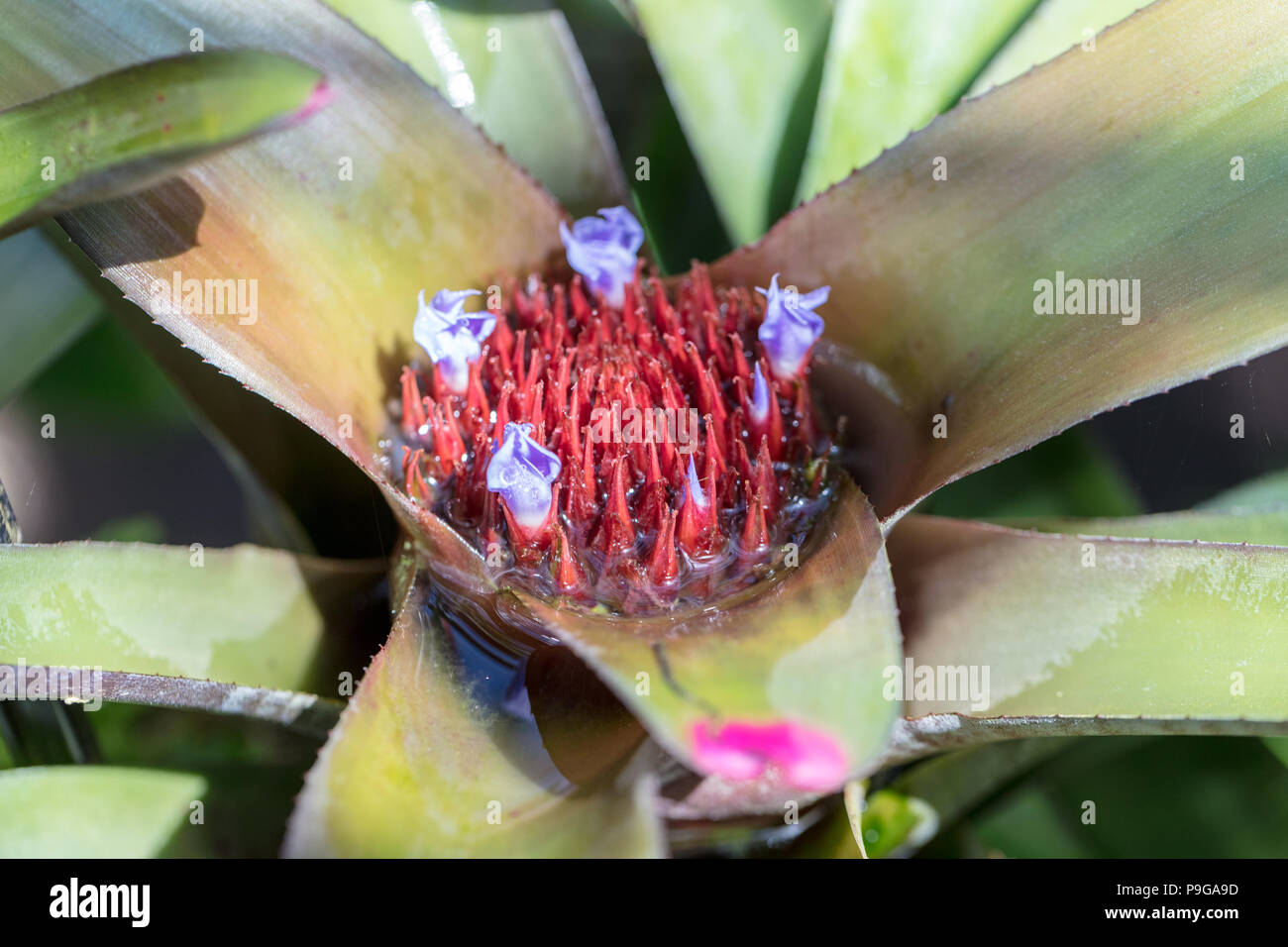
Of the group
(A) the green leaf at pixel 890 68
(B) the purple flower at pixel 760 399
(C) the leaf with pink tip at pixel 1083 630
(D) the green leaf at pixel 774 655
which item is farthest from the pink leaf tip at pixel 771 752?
(A) the green leaf at pixel 890 68

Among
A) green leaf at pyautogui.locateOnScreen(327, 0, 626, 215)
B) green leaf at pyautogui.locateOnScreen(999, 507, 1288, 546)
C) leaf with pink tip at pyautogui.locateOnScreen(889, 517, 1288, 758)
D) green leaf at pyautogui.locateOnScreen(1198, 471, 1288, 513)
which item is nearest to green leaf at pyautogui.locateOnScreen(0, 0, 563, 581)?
green leaf at pyautogui.locateOnScreen(327, 0, 626, 215)

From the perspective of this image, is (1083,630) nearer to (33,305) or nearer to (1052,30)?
(1052,30)

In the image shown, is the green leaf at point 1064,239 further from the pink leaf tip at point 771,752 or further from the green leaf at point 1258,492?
the green leaf at point 1258,492

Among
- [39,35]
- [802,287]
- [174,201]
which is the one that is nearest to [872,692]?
[802,287]

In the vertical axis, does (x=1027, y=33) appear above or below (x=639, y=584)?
above

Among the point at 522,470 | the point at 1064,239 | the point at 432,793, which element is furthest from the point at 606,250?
the point at 432,793

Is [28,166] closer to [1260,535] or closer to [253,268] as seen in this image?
[253,268]

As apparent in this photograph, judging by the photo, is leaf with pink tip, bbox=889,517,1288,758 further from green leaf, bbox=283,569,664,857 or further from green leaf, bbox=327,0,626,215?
green leaf, bbox=327,0,626,215
